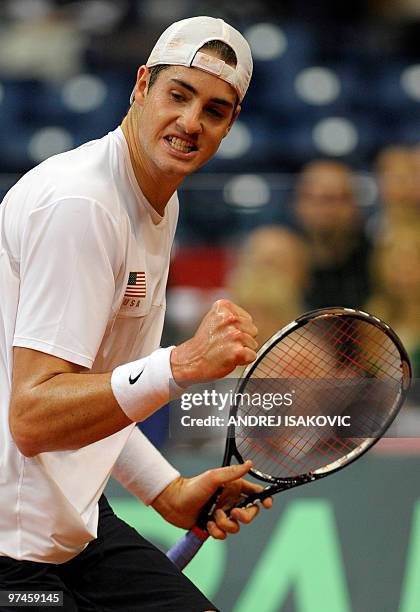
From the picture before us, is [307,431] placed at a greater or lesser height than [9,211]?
lesser

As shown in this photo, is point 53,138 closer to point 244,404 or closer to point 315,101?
point 315,101

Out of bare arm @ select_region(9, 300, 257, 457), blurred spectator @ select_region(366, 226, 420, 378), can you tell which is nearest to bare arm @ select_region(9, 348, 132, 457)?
bare arm @ select_region(9, 300, 257, 457)

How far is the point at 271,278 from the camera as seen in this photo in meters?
3.75

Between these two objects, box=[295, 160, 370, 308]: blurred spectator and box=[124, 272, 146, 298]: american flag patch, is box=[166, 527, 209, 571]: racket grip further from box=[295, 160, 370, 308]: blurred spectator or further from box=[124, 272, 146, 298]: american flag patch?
box=[295, 160, 370, 308]: blurred spectator

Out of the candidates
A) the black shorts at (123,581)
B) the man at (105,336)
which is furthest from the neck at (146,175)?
the black shorts at (123,581)

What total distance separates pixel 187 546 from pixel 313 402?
517mm

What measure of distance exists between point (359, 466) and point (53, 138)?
3.54 m

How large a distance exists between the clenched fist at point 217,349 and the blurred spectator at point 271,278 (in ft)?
5.56

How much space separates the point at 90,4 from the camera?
283 inches

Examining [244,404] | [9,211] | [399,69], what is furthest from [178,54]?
[399,69]

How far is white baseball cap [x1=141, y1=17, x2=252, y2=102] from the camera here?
2.26 m

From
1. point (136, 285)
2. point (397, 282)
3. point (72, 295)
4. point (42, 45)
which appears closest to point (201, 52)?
point (136, 285)

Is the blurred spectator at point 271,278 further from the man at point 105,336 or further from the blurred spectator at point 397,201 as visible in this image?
the man at point 105,336

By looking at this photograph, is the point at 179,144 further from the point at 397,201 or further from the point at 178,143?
the point at 397,201
